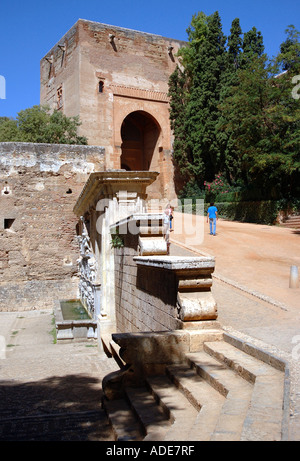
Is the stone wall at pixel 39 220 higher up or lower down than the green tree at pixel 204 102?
lower down

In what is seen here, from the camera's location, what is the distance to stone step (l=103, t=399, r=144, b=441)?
3721 mm

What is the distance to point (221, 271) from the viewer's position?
11461 millimetres

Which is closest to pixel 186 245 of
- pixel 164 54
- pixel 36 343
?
pixel 36 343

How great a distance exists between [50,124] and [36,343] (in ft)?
58.0

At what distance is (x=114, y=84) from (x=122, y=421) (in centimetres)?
2801

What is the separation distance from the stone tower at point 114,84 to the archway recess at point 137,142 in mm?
129

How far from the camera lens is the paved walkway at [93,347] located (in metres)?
4.23

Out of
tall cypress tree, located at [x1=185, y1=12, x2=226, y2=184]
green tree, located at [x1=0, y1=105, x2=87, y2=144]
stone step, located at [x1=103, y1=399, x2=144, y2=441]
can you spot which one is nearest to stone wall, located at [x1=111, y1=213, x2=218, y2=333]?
stone step, located at [x1=103, y1=399, x2=144, y2=441]

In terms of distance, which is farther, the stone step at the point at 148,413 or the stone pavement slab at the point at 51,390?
the stone pavement slab at the point at 51,390

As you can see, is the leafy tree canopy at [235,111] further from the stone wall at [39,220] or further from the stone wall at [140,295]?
the stone wall at [140,295]

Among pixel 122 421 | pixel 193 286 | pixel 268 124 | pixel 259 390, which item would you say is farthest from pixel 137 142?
pixel 259 390

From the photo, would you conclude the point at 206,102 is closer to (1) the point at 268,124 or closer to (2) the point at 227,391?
(1) the point at 268,124

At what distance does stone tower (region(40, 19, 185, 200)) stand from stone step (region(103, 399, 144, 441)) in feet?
82.5

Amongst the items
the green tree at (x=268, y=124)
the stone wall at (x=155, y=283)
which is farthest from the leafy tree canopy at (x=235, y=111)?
the stone wall at (x=155, y=283)
